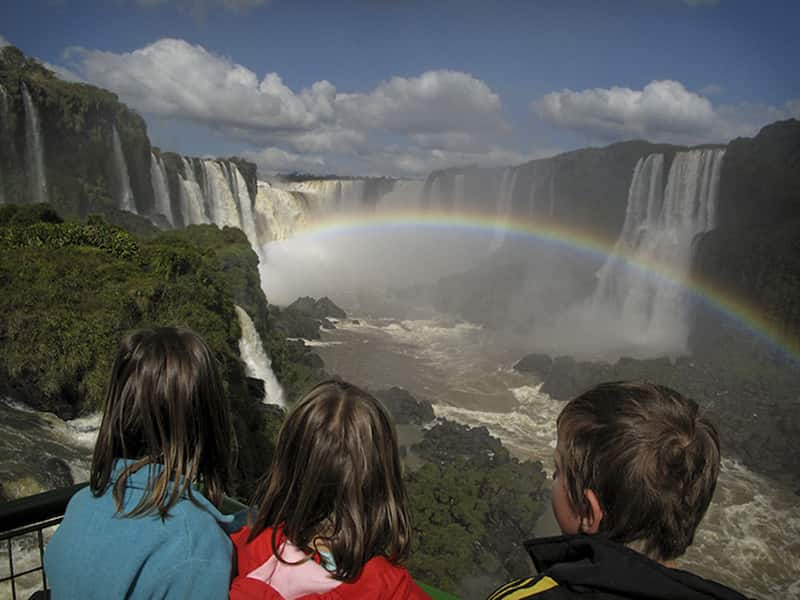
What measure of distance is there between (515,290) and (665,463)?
42.7 metres

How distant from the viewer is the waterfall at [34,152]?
23203mm

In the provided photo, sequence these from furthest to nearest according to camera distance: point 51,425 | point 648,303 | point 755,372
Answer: point 648,303 → point 755,372 → point 51,425

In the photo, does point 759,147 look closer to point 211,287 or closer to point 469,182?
point 469,182

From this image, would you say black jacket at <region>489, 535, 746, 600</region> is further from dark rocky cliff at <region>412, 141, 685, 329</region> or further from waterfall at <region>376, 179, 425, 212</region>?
waterfall at <region>376, 179, 425, 212</region>

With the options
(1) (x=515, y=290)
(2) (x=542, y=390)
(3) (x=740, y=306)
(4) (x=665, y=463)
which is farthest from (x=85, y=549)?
(1) (x=515, y=290)

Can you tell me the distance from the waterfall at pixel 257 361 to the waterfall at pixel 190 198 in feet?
55.7

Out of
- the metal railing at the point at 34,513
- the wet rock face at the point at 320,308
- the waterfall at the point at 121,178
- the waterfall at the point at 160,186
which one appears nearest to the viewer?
the metal railing at the point at 34,513

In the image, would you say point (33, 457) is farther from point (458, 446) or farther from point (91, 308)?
point (458, 446)

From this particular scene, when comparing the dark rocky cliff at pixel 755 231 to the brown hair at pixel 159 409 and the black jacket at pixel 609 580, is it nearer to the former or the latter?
the black jacket at pixel 609 580

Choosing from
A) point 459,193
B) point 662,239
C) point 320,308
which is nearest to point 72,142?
point 320,308

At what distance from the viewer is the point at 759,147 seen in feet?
101

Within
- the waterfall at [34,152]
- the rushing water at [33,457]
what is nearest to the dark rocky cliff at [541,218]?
the waterfall at [34,152]

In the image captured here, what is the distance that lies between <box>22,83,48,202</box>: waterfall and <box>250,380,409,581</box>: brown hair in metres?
27.0

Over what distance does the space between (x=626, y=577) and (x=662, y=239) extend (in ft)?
123
